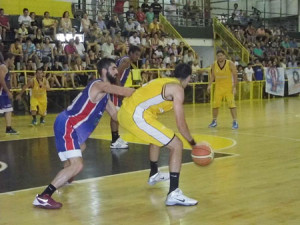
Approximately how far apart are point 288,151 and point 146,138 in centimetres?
425

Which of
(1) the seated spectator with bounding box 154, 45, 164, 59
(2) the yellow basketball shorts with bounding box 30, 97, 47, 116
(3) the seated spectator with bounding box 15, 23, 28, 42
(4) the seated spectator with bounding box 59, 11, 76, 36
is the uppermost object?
(4) the seated spectator with bounding box 59, 11, 76, 36

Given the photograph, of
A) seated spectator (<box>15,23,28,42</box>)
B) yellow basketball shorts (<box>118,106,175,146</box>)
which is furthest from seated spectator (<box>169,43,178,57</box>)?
yellow basketball shorts (<box>118,106,175,146</box>)

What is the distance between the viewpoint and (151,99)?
6008 millimetres

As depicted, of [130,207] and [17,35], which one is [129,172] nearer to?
[130,207]

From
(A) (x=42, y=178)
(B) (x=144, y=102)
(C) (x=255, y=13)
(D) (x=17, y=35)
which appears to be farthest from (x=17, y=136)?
(C) (x=255, y=13)


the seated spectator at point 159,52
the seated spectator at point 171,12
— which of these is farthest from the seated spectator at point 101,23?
the seated spectator at point 171,12

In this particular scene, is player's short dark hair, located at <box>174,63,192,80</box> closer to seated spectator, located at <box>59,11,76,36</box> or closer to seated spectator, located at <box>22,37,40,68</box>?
seated spectator, located at <box>22,37,40,68</box>

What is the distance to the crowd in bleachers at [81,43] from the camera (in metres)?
18.2

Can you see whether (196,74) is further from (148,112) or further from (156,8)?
(148,112)

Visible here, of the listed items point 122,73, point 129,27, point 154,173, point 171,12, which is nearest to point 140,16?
point 129,27

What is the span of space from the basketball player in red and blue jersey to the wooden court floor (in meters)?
0.28

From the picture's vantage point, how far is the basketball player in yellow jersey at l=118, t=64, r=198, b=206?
18.9ft

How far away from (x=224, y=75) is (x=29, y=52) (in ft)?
26.1

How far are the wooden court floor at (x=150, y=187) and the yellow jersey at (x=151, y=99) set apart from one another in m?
Answer: 1.03
